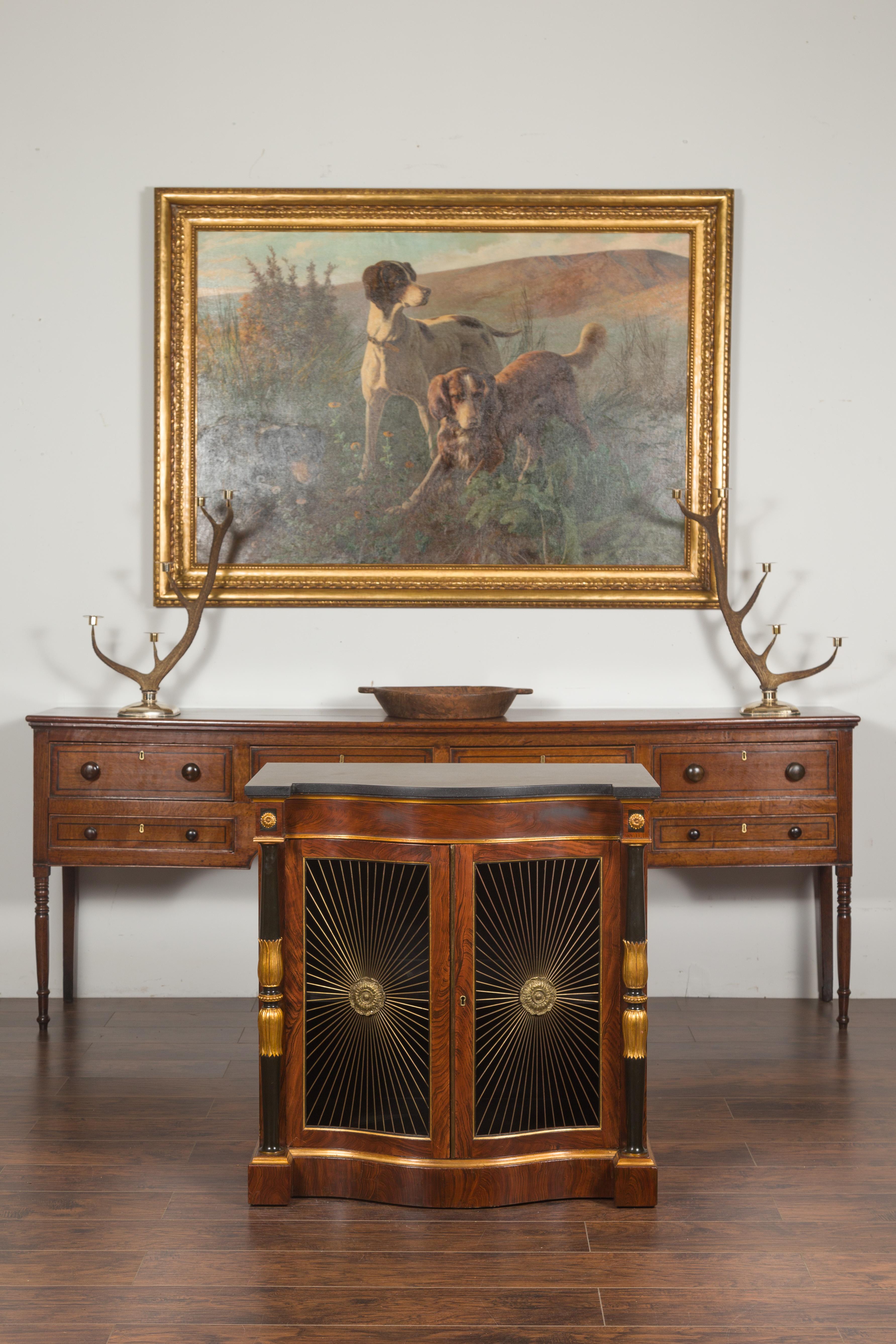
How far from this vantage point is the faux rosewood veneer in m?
2.62

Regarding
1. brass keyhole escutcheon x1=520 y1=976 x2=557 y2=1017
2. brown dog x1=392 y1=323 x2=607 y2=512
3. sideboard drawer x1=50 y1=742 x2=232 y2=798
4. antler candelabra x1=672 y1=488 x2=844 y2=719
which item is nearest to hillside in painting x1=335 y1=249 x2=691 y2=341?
brown dog x1=392 y1=323 x2=607 y2=512

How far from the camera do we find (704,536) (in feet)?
14.3

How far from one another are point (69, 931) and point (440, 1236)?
232cm

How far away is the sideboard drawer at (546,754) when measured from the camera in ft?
12.6

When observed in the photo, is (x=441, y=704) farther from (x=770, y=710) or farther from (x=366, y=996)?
(x=366, y=996)

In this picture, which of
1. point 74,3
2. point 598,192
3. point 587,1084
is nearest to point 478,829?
point 587,1084

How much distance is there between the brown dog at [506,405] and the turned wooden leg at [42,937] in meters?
2.01

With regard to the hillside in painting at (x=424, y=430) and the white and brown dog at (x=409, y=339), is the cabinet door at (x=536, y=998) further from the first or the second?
the white and brown dog at (x=409, y=339)

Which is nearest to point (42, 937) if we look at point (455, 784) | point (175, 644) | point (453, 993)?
point (175, 644)

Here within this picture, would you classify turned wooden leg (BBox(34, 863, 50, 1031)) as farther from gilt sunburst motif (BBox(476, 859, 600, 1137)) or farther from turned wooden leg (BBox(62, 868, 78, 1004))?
gilt sunburst motif (BBox(476, 859, 600, 1137))

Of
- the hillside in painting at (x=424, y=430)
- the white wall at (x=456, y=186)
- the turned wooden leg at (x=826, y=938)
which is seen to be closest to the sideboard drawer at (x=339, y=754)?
the white wall at (x=456, y=186)

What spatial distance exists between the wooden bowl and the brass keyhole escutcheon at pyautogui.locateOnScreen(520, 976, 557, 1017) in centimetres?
135

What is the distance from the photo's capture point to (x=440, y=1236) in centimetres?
251

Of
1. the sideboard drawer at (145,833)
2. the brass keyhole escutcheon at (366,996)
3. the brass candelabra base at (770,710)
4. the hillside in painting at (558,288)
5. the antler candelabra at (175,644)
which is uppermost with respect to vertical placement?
the hillside in painting at (558,288)
